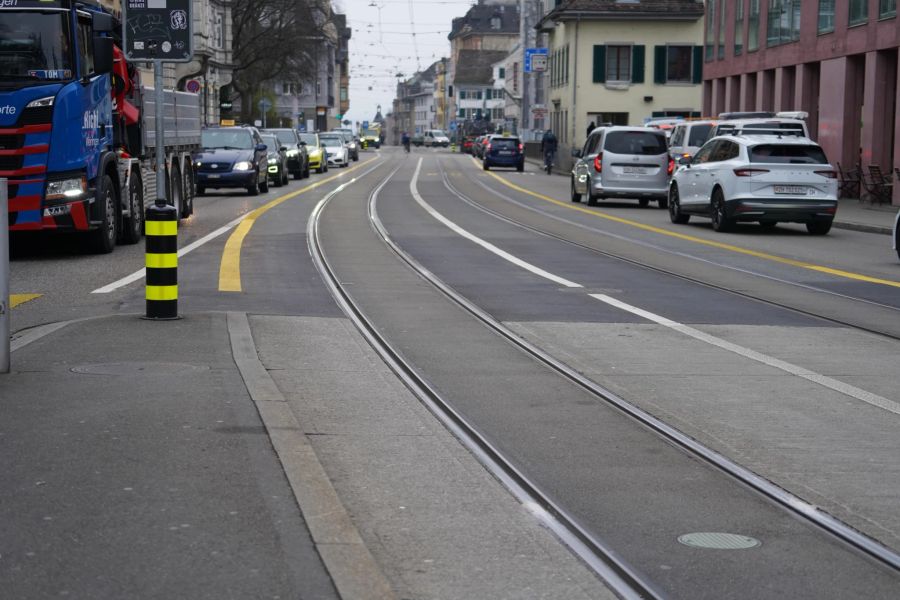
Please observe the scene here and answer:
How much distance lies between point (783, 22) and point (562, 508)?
39.9 meters

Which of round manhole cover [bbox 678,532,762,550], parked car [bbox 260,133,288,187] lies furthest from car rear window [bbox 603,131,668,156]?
round manhole cover [bbox 678,532,762,550]

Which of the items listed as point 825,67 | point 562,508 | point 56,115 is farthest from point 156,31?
point 825,67

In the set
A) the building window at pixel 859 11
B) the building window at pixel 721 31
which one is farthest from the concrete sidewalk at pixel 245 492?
the building window at pixel 721 31

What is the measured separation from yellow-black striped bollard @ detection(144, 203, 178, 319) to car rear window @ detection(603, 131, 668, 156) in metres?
22.5

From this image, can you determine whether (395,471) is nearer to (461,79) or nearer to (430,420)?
(430,420)

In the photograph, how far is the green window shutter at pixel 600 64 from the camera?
72250mm

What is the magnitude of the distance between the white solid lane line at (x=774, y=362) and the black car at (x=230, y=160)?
2382 centimetres

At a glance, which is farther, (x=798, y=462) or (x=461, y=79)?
(x=461, y=79)

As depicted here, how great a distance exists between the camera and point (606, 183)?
33312 millimetres

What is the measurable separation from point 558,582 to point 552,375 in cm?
461

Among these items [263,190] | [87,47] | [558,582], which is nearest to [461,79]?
[263,190]

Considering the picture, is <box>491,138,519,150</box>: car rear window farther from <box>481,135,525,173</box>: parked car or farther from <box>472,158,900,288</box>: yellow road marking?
<box>472,158,900,288</box>: yellow road marking

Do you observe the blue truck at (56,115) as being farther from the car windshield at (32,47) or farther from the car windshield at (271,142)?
the car windshield at (271,142)

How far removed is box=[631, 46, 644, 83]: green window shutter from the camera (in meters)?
72.2
